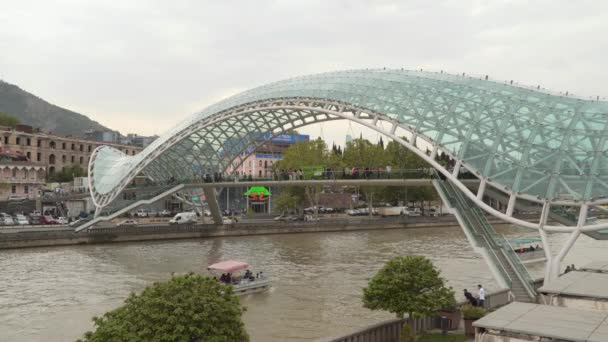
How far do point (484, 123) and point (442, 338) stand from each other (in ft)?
49.1

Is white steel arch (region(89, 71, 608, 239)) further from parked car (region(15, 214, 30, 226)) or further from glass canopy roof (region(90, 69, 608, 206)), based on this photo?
parked car (region(15, 214, 30, 226))

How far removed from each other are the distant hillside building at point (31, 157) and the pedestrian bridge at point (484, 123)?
44659mm

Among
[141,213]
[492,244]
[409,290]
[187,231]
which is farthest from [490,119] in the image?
[141,213]

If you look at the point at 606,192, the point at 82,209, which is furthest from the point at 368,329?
the point at 82,209

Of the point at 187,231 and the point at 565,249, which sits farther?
the point at 187,231

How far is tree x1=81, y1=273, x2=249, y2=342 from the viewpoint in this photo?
11.9 m

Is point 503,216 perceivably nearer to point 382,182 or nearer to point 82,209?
point 382,182

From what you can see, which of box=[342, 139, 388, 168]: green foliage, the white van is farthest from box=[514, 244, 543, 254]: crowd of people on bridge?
box=[342, 139, 388, 168]: green foliage

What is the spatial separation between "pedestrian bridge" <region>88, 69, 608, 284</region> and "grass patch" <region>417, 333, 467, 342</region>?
321 inches

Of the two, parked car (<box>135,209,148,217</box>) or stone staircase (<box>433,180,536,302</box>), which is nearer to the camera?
stone staircase (<box>433,180,536,302</box>)

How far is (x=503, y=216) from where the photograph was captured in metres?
25.7

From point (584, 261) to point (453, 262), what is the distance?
9513 mm

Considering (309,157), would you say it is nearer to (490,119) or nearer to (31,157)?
(31,157)

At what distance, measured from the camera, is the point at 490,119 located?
2969cm
